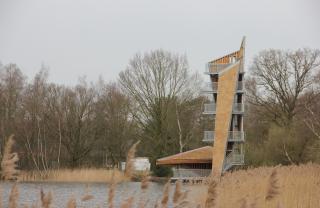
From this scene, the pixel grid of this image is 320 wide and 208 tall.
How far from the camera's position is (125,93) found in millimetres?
35812

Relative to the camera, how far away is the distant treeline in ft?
113

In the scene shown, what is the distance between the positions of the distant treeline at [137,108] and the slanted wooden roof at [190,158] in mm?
3712

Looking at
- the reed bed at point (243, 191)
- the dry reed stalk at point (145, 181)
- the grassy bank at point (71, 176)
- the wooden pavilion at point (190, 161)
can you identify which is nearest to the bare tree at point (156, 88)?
the wooden pavilion at point (190, 161)

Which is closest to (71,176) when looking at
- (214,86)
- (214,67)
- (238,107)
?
(214,86)

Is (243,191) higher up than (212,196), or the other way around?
(212,196)

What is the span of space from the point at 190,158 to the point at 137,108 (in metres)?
6.68

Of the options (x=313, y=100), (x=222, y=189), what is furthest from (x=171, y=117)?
(x=222, y=189)

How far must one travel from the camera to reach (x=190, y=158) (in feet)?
98.9

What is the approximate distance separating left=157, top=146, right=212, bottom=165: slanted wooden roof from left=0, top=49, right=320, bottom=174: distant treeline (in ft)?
12.2

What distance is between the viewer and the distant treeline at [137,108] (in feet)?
113

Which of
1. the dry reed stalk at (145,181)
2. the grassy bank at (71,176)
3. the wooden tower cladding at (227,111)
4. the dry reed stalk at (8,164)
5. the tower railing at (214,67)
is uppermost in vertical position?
the tower railing at (214,67)

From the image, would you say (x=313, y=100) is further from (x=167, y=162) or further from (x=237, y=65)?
(x=167, y=162)

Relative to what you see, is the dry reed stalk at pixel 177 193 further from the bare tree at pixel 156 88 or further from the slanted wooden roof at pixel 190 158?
the bare tree at pixel 156 88

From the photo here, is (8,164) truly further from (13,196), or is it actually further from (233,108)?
(233,108)
